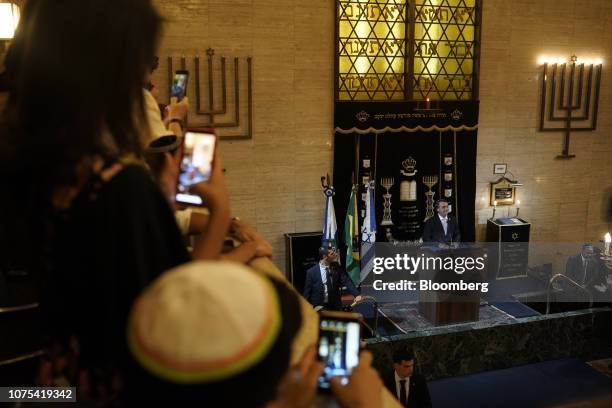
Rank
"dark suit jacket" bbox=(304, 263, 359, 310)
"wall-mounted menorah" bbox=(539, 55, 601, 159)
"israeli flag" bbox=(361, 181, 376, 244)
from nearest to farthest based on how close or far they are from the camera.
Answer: "dark suit jacket" bbox=(304, 263, 359, 310) → "israeli flag" bbox=(361, 181, 376, 244) → "wall-mounted menorah" bbox=(539, 55, 601, 159)

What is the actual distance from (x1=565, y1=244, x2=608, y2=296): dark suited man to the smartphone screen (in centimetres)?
663

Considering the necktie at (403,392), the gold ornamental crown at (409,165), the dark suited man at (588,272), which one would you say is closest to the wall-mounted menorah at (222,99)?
the gold ornamental crown at (409,165)

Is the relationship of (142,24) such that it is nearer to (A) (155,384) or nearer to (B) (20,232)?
(B) (20,232)

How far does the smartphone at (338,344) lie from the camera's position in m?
1.12

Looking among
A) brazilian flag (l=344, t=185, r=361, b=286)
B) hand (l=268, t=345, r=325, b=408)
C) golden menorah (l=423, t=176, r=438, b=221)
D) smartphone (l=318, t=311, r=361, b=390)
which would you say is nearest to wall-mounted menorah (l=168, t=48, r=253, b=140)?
brazilian flag (l=344, t=185, r=361, b=286)

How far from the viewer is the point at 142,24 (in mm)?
894

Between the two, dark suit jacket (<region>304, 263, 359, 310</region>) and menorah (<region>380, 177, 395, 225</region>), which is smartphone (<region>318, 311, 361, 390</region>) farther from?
menorah (<region>380, 177, 395, 225</region>)

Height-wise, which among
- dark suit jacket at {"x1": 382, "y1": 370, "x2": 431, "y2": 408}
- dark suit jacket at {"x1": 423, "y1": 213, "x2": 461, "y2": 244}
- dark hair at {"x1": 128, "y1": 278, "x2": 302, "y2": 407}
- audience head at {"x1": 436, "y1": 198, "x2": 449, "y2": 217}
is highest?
dark hair at {"x1": 128, "y1": 278, "x2": 302, "y2": 407}

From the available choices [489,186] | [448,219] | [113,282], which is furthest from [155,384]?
[489,186]

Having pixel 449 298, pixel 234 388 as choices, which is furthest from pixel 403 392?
pixel 234 388

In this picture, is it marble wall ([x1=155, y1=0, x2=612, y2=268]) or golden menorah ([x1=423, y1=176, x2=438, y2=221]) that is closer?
marble wall ([x1=155, y1=0, x2=612, y2=268])

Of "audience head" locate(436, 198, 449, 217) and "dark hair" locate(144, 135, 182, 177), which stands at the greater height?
"dark hair" locate(144, 135, 182, 177)

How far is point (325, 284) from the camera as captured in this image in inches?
246

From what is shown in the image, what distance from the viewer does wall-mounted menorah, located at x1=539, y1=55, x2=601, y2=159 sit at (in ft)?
27.4
